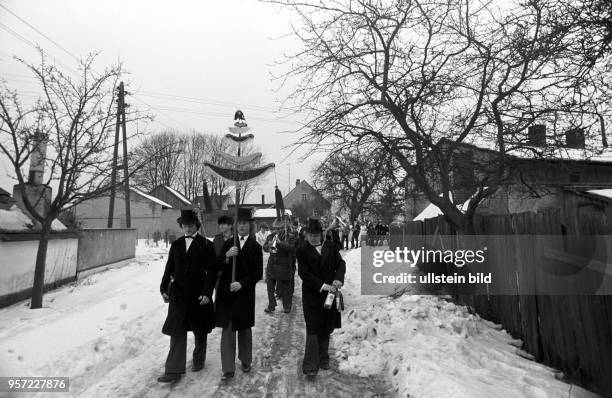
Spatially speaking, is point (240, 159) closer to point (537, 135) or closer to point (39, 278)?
point (537, 135)

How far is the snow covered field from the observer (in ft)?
13.1

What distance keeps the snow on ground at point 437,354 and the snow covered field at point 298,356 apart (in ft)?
0.05

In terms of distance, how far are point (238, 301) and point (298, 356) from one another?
4.57 ft

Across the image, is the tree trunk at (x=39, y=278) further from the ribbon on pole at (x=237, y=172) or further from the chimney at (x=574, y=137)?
the chimney at (x=574, y=137)

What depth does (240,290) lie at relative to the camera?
4.56 meters

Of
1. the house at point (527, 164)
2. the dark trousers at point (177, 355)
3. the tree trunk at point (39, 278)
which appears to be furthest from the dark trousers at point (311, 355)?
the tree trunk at point (39, 278)

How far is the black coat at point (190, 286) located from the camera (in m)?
4.36

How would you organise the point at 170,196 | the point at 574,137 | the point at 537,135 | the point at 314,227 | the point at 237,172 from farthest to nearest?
the point at 170,196
the point at 537,135
the point at 574,137
the point at 237,172
the point at 314,227

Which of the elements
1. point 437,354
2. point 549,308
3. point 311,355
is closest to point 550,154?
point 549,308

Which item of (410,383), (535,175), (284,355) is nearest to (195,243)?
(284,355)

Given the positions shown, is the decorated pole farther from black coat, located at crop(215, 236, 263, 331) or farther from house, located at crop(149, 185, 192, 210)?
house, located at crop(149, 185, 192, 210)

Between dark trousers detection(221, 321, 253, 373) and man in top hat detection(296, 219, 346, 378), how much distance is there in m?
0.74

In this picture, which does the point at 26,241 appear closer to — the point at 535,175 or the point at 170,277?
the point at 170,277

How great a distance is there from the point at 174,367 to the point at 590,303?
462cm
